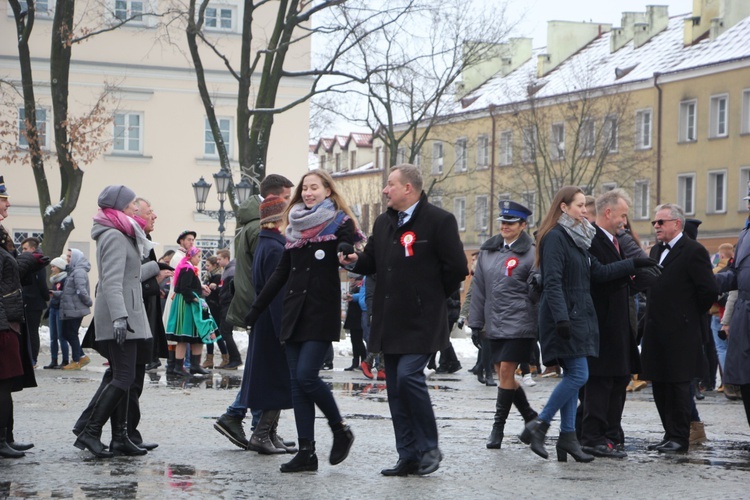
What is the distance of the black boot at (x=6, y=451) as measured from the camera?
31.8ft

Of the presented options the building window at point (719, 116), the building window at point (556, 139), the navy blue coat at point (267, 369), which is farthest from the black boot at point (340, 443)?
the building window at point (556, 139)

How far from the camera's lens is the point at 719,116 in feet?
187

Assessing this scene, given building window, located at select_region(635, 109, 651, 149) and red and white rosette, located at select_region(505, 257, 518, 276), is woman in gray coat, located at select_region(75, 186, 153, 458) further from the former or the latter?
building window, located at select_region(635, 109, 651, 149)

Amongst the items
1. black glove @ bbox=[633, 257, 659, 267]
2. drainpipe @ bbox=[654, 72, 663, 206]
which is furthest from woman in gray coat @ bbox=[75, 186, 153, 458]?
drainpipe @ bbox=[654, 72, 663, 206]

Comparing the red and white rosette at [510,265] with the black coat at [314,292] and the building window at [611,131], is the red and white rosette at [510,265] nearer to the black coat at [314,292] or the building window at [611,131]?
the black coat at [314,292]

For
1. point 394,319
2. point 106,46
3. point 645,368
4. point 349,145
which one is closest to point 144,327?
point 394,319

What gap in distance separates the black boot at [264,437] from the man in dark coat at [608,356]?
2377mm

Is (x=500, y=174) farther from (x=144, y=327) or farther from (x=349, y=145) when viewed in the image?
(x=144, y=327)

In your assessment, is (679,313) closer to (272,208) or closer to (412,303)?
(412,303)

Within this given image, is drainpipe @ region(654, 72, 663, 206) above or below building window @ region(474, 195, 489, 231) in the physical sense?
above

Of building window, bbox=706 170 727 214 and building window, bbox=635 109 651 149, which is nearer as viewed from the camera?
building window, bbox=706 170 727 214

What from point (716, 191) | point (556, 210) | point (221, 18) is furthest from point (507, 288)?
point (716, 191)

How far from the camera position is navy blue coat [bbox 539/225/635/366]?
9977 mm

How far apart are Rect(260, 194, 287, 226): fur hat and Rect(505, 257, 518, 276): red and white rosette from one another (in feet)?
7.11
